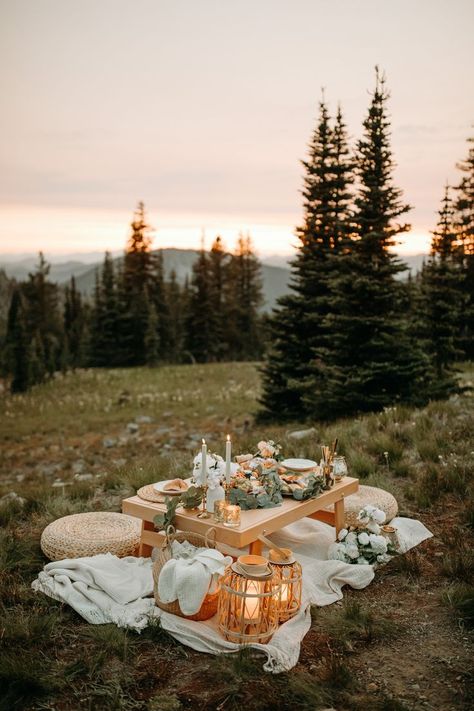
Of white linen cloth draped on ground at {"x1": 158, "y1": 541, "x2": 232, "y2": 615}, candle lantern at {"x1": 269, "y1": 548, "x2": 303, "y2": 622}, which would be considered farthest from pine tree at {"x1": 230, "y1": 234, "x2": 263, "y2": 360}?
white linen cloth draped on ground at {"x1": 158, "y1": 541, "x2": 232, "y2": 615}

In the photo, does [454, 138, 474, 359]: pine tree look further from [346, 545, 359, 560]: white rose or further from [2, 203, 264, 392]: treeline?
[346, 545, 359, 560]: white rose

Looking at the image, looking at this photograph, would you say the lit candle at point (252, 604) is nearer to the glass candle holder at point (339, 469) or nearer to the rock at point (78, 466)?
the glass candle holder at point (339, 469)

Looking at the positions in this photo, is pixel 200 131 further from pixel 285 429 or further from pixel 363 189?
pixel 285 429

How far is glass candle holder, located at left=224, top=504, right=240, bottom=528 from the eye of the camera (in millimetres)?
4773

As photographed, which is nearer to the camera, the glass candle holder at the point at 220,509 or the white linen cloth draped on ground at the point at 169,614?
the white linen cloth draped on ground at the point at 169,614

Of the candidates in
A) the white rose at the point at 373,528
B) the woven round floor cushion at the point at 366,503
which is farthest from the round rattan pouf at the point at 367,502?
the white rose at the point at 373,528

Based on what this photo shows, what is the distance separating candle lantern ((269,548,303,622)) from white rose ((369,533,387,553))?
137cm

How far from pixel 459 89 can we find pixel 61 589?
15.7m

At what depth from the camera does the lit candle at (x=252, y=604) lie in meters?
4.25

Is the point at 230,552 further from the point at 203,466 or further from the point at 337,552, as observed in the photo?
the point at 337,552

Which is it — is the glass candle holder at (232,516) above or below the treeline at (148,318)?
below

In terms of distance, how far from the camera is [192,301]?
37.0 meters

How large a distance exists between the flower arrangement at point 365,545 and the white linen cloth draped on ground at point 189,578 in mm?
1726

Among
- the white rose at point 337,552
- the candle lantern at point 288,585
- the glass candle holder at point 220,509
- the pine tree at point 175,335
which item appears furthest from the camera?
the pine tree at point 175,335
